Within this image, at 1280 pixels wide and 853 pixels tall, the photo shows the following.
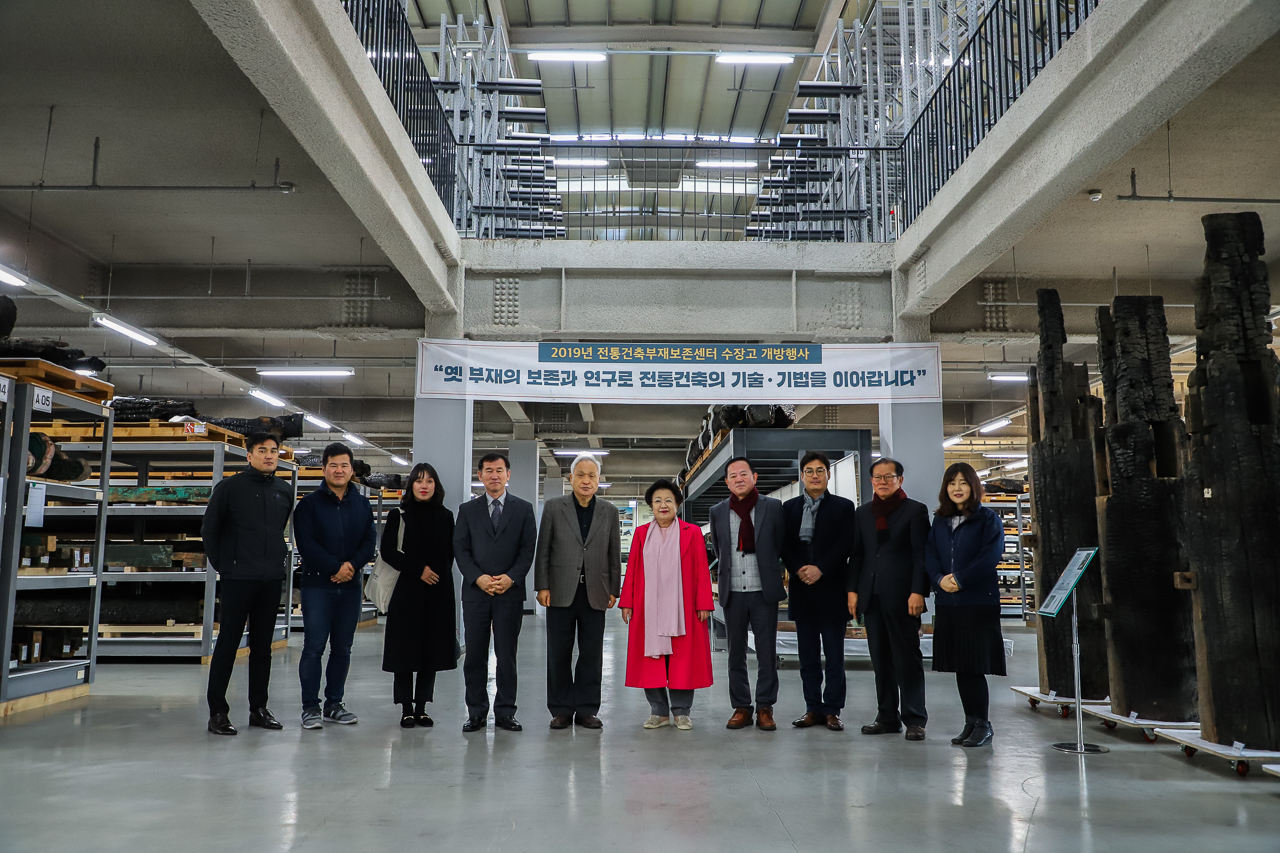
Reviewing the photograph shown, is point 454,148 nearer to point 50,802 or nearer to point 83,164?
point 83,164

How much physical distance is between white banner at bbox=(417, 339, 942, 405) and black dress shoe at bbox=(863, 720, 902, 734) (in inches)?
170

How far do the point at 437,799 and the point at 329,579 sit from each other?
217cm

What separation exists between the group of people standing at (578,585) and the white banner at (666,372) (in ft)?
11.7

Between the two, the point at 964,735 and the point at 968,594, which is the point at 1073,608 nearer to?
the point at 968,594

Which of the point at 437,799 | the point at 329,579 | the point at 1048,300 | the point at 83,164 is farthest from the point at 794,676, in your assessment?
the point at 83,164

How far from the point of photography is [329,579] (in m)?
5.70

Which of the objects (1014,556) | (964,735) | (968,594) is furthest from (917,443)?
(1014,556)

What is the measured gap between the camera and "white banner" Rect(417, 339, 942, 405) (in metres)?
9.37

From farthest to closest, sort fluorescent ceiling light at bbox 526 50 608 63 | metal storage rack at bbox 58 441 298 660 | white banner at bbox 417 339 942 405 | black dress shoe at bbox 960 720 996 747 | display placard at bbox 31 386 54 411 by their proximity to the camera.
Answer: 1. fluorescent ceiling light at bbox 526 50 608 63
2. white banner at bbox 417 339 942 405
3. metal storage rack at bbox 58 441 298 660
4. display placard at bbox 31 386 54 411
5. black dress shoe at bbox 960 720 996 747

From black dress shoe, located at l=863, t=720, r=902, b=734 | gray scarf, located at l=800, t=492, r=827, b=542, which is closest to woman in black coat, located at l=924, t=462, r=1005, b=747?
black dress shoe, located at l=863, t=720, r=902, b=734

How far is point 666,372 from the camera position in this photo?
30.9 feet

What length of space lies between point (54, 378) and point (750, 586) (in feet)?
16.6

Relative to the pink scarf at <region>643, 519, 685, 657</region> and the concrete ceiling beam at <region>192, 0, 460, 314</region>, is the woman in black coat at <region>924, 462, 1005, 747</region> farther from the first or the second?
the concrete ceiling beam at <region>192, 0, 460, 314</region>

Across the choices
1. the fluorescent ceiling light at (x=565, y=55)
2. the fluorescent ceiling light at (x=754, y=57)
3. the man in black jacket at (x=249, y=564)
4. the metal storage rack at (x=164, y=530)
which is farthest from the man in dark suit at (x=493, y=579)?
the fluorescent ceiling light at (x=565, y=55)
